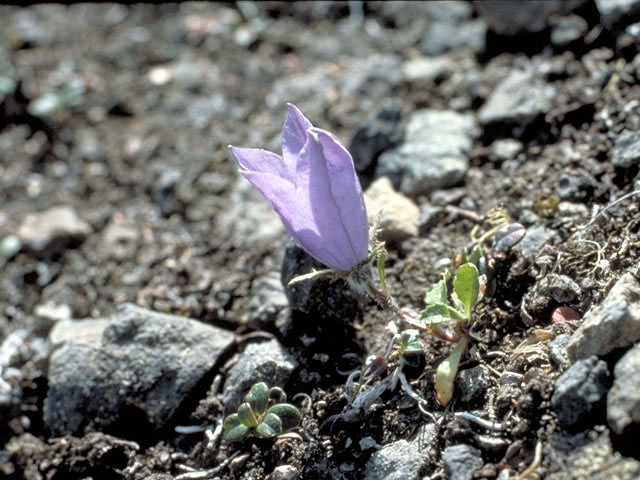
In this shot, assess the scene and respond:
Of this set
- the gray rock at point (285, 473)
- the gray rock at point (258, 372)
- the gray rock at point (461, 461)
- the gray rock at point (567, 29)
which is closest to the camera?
the gray rock at point (461, 461)

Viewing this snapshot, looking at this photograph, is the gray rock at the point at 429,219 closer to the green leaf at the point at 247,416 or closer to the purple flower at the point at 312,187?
the purple flower at the point at 312,187

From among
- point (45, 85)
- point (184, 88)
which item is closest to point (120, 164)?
point (184, 88)

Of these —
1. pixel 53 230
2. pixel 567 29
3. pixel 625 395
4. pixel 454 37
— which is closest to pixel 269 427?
pixel 625 395

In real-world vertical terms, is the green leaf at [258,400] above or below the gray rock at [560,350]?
below

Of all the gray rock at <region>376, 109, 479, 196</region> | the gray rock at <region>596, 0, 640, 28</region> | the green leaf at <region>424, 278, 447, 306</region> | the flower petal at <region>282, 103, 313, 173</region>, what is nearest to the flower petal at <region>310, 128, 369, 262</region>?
the flower petal at <region>282, 103, 313, 173</region>

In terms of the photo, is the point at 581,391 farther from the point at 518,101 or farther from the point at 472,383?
the point at 518,101

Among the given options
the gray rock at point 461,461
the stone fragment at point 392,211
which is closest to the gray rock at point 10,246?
the stone fragment at point 392,211
